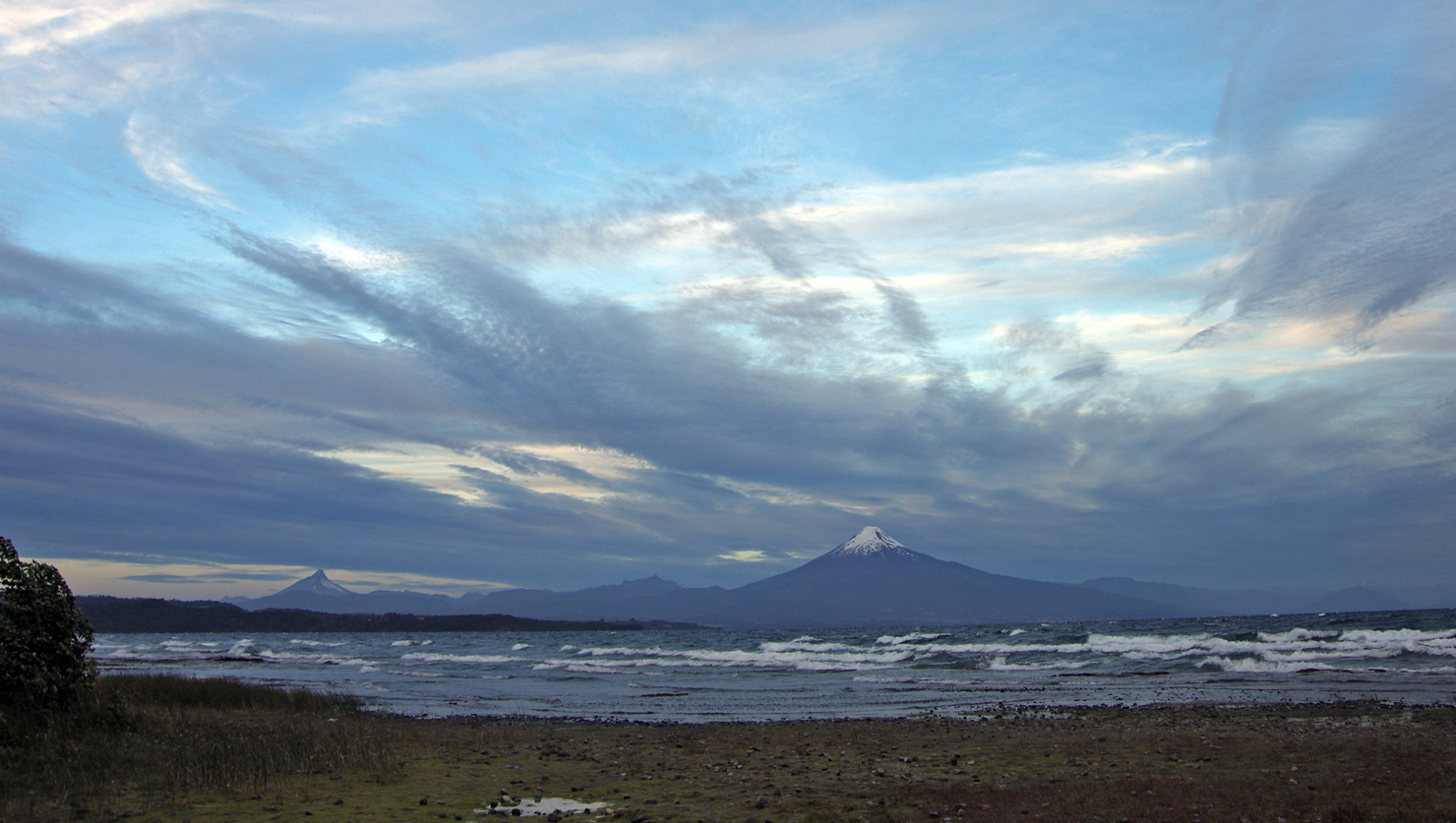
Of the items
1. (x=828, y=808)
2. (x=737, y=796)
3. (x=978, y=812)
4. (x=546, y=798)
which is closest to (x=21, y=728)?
(x=546, y=798)

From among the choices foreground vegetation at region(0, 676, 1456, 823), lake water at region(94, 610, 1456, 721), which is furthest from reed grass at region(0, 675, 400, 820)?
lake water at region(94, 610, 1456, 721)

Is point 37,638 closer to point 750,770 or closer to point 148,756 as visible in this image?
point 148,756

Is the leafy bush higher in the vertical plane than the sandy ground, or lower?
higher

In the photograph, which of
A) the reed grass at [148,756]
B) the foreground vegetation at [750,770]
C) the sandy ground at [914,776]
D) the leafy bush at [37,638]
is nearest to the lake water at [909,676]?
the sandy ground at [914,776]

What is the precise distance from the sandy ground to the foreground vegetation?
2.5 inches

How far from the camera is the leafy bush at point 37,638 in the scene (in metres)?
15.5

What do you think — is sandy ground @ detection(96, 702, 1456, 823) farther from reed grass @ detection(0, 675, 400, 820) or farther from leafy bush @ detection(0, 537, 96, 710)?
leafy bush @ detection(0, 537, 96, 710)

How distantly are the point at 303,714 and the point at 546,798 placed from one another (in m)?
16.6

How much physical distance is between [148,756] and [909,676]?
40031mm

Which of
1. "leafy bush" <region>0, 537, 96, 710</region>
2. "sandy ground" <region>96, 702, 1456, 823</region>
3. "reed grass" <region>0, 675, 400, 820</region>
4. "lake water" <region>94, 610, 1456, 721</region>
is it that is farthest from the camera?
"lake water" <region>94, 610, 1456, 721</region>

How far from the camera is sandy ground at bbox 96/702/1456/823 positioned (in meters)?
11.7

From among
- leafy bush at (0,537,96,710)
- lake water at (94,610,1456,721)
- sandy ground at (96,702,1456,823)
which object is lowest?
lake water at (94,610,1456,721)

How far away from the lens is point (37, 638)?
52.6ft

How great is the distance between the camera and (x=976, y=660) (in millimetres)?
55812
